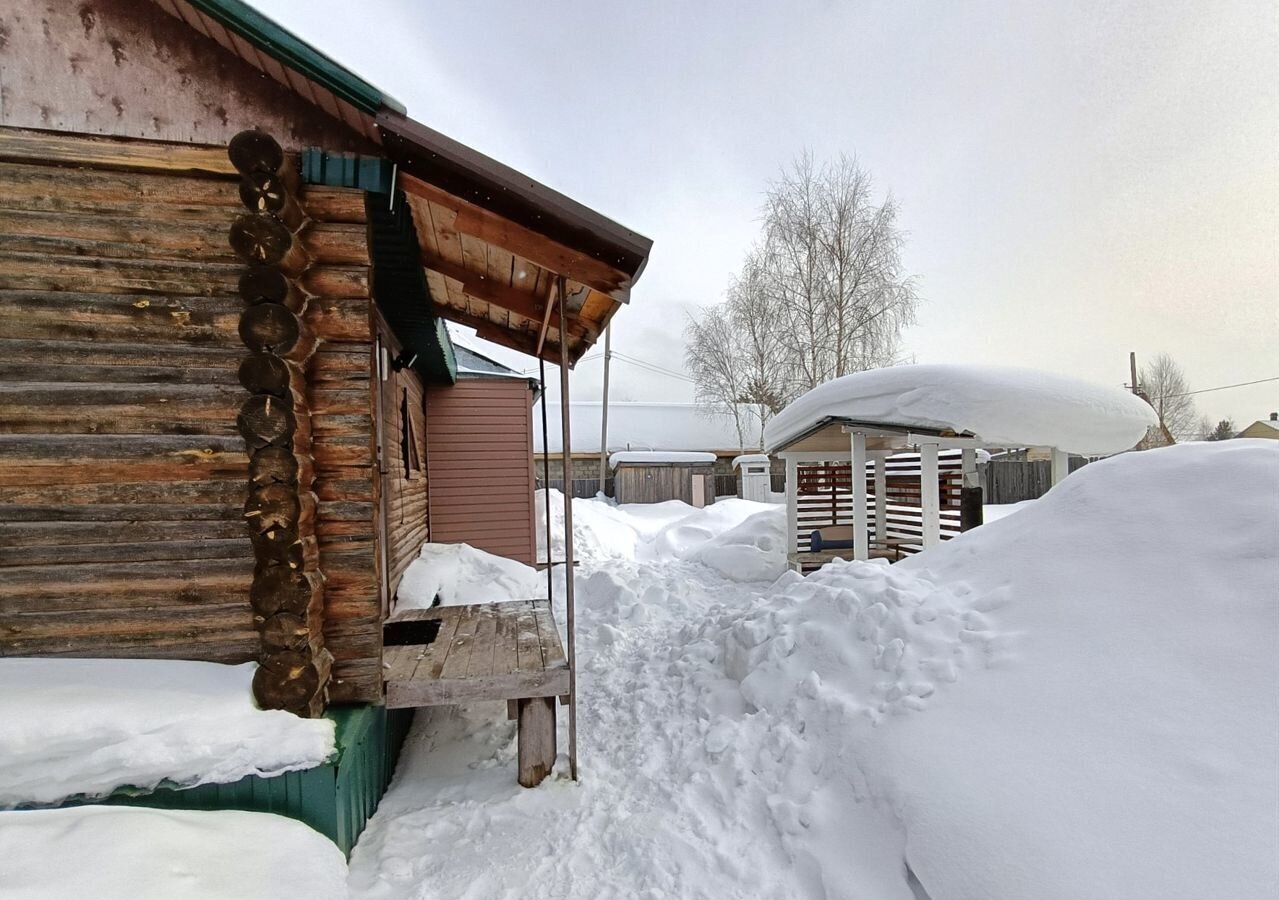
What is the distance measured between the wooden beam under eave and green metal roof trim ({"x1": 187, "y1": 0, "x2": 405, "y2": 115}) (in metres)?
0.50

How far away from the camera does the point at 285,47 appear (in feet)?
8.82

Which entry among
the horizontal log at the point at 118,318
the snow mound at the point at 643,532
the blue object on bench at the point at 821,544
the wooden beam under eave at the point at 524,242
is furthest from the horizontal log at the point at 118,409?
the blue object on bench at the point at 821,544

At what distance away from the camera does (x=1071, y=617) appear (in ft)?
9.78

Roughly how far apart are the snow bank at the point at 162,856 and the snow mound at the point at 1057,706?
210cm

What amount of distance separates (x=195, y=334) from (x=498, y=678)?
7.73ft

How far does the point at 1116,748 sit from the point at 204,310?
4369mm

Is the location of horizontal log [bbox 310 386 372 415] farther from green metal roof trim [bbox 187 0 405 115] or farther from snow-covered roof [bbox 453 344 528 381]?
snow-covered roof [bbox 453 344 528 381]

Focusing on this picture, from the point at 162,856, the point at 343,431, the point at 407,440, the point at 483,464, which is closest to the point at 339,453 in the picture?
the point at 343,431

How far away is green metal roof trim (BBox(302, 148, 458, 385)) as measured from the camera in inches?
118

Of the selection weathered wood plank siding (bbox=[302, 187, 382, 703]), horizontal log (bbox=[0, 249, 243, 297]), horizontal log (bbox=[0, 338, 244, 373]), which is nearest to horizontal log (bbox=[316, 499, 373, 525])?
weathered wood plank siding (bbox=[302, 187, 382, 703])

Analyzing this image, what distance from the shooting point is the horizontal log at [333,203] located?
120 inches

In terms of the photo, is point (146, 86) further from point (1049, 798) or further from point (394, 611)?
point (1049, 798)

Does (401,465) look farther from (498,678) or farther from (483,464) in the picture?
(498,678)

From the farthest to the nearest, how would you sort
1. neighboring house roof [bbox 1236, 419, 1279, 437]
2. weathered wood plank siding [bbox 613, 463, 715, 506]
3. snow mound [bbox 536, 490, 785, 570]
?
neighboring house roof [bbox 1236, 419, 1279, 437] < weathered wood plank siding [bbox 613, 463, 715, 506] < snow mound [bbox 536, 490, 785, 570]
